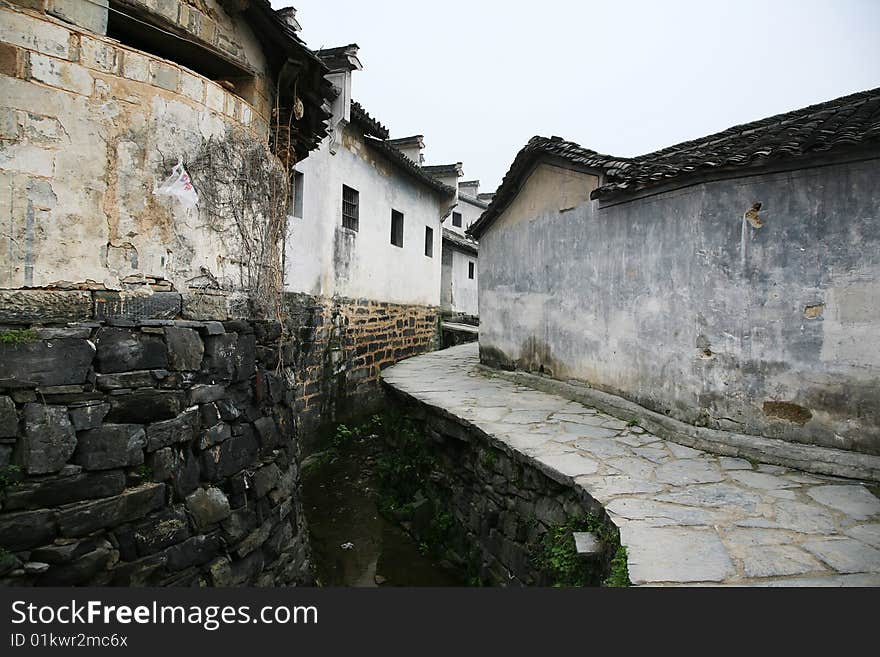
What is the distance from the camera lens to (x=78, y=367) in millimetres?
2955

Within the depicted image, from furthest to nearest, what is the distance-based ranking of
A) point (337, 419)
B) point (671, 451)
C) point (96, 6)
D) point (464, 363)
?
point (464, 363) < point (337, 419) < point (671, 451) < point (96, 6)

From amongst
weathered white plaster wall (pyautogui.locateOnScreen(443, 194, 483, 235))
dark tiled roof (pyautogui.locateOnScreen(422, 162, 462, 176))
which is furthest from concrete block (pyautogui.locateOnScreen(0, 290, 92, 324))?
weathered white plaster wall (pyautogui.locateOnScreen(443, 194, 483, 235))

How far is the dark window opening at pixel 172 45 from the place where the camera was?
11.1 feet

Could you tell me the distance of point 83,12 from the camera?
10.1 ft

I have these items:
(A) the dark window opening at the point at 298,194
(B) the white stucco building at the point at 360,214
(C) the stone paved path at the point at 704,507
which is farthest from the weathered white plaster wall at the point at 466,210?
(C) the stone paved path at the point at 704,507

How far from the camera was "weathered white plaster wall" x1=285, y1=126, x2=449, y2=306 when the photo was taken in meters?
8.46

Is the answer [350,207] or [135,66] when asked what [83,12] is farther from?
[350,207]

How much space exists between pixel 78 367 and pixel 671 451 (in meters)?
4.58

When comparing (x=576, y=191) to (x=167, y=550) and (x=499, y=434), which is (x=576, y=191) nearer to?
(x=499, y=434)

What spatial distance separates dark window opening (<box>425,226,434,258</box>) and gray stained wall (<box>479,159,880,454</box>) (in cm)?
759

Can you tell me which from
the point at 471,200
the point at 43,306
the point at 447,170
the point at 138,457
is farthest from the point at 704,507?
the point at 471,200

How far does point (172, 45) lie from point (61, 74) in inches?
36.9

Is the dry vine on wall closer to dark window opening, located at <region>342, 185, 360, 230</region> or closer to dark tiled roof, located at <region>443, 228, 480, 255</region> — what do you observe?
dark window opening, located at <region>342, 185, 360, 230</region>

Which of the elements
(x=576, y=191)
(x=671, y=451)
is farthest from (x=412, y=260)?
(x=671, y=451)
